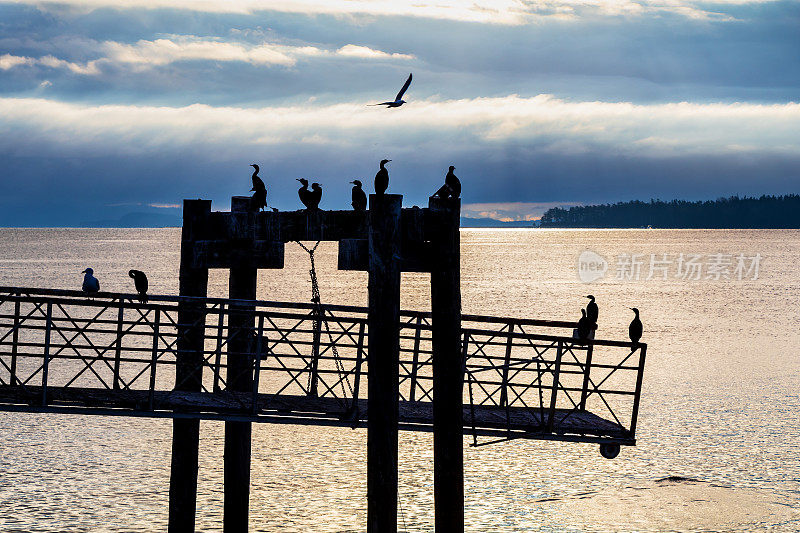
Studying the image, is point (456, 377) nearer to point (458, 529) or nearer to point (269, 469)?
point (458, 529)

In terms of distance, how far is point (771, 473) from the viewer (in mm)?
23844

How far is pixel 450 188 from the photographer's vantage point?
12.3 metres

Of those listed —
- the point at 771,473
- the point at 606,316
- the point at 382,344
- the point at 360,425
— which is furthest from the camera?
the point at 606,316

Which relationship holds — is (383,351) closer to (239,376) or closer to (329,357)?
(329,357)

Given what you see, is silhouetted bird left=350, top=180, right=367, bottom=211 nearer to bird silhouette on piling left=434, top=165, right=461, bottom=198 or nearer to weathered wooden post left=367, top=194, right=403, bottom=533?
bird silhouette on piling left=434, top=165, right=461, bottom=198

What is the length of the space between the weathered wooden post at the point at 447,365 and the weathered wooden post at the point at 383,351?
0.52 meters

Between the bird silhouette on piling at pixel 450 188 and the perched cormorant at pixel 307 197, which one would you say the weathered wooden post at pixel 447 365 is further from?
the perched cormorant at pixel 307 197

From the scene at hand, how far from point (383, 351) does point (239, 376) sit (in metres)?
4.40

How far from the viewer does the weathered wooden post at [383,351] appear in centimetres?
1093

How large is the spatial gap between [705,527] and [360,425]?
33.7ft

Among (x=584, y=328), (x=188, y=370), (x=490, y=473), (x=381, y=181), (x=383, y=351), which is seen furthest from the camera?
(x=490, y=473)

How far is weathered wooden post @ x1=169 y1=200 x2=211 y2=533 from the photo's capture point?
44.4 feet

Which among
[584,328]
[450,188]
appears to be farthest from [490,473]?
[450,188]

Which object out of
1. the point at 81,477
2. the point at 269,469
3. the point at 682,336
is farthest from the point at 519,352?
the point at 81,477
